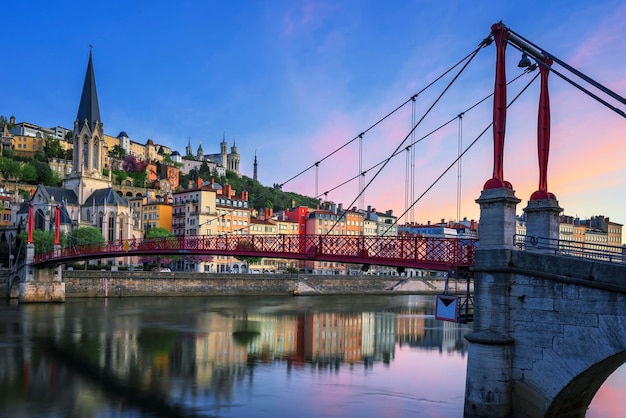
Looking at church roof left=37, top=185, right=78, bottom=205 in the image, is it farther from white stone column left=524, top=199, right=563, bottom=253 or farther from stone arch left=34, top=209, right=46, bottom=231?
→ white stone column left=524, top=199, right=563, bottom=253

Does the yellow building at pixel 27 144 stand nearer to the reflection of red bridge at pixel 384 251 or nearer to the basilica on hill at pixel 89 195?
the basilica on hill at pixel 89 195

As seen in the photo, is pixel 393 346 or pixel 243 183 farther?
pixel 243 183

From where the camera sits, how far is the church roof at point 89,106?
324 feet

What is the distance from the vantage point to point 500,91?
15297 mm

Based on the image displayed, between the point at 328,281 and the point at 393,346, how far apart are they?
43.2 metres

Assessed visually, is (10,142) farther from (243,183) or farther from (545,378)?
(545,378)

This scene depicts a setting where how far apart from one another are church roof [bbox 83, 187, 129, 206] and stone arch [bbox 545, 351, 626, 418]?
84.9m

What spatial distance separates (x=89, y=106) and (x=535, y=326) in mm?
96499

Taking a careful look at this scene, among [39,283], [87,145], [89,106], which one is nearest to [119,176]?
[87,145]

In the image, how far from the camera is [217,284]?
65688 millimetres

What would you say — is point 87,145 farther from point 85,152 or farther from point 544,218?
point 544,218

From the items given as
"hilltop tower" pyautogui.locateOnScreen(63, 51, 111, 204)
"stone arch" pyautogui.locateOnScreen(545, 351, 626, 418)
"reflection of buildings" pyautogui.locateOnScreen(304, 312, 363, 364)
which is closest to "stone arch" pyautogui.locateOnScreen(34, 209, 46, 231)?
"hilltop tower" pyautogui.locateOnScreen(63, 51, 111, 204)

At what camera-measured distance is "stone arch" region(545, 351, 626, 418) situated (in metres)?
13.0

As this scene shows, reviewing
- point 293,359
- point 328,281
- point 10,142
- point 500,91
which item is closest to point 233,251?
point 293,359
